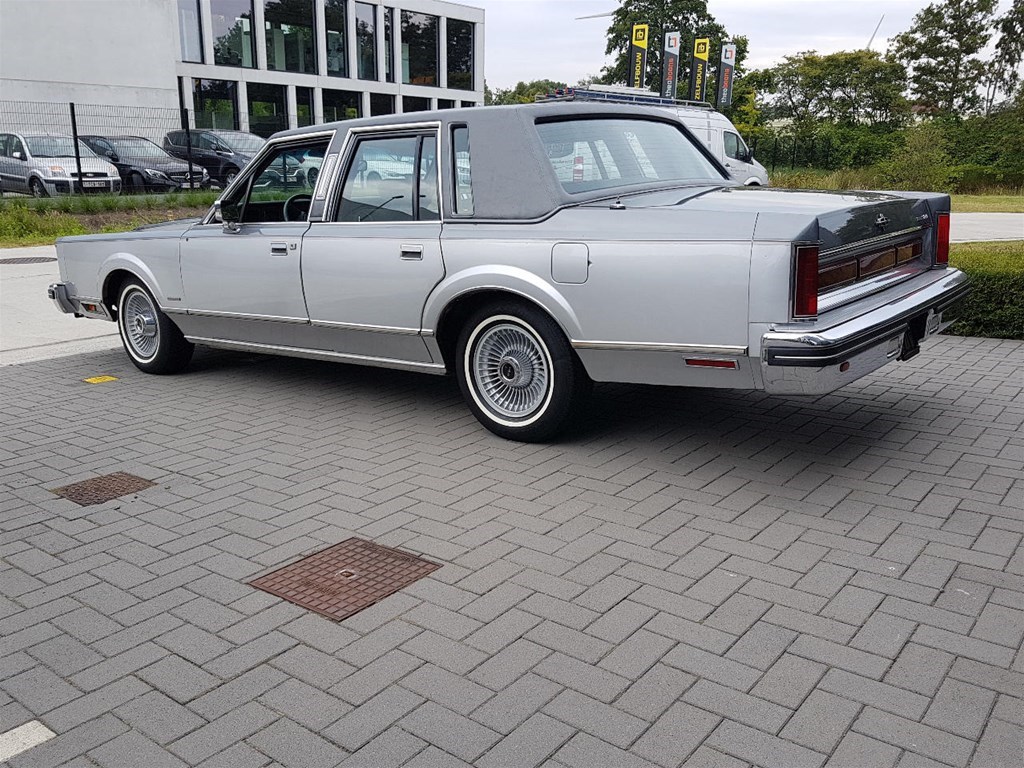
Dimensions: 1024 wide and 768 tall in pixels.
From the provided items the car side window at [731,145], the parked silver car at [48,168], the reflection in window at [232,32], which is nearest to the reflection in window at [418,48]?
the reflection in window at [232,32]

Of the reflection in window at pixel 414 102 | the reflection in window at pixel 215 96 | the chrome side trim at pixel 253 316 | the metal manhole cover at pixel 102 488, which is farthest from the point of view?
the reflection in window at pixel 414 102

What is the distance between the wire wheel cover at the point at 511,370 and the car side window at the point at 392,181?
846 mm

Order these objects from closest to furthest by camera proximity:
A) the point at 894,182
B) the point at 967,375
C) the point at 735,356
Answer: the point at 735,356, the point at 967,375, the point at 894,182

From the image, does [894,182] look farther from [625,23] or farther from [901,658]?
[625,23]

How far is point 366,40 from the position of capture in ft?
147

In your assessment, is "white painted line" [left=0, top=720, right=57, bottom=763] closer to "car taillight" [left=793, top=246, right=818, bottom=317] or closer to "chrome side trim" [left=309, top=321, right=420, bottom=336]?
"chrome side trim" [left=309, top=321, right=420, bottom=336]

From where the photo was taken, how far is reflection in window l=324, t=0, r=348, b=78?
43.4 m

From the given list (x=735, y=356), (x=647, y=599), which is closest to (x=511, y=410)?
(x=735, y=356)

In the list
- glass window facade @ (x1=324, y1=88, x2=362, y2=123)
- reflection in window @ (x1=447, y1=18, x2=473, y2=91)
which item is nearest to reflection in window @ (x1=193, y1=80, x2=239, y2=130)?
glass window facade @ (x1=324, y1=88, x2=362, y2=123)

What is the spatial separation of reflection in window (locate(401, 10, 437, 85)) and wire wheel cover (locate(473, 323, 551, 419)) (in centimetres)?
4391

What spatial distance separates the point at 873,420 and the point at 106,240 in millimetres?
5943

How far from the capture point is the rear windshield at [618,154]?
17.5 feet

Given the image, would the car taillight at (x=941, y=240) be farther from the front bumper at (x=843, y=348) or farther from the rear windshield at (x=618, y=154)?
the rear windshield at (x=618, y=154)

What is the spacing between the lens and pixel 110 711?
9.47ft
